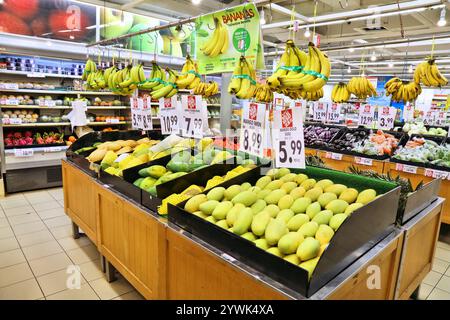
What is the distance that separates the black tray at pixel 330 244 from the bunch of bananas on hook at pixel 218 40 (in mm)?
1385

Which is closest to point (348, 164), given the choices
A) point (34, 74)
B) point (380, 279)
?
point (380, 279)

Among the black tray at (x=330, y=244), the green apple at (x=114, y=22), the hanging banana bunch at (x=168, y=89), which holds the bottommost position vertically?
the black tray at (x=330, y=244)

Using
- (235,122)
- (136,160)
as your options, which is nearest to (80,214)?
(136,160)

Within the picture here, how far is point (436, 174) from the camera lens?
415 cm

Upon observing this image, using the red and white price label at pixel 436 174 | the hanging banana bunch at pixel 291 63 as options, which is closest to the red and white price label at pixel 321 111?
the red and white price label at pixel 436 174

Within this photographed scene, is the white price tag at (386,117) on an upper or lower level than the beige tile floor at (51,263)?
upper

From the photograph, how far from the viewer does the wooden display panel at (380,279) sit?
59.4 inches

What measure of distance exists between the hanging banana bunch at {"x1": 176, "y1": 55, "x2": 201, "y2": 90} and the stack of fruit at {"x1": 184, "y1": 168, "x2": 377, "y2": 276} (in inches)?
53.0

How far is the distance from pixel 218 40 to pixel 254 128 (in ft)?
2.97

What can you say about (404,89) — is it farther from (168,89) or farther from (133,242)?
(133,242)

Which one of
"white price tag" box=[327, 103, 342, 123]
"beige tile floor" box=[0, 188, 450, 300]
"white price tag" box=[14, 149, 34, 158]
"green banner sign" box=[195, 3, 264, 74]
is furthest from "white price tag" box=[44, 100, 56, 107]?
"white price tag" box=[327, 103, 342, 123]

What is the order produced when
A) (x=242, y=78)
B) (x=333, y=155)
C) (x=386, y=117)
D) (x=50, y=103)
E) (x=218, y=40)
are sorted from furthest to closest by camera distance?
(x=50, y=103) → (x=386, y=117) → (x=333, y=155) → (x=218, y=40) → (x=242, y=78)

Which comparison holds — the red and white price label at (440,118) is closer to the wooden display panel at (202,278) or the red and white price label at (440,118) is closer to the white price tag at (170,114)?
the white price tag at (170,114)

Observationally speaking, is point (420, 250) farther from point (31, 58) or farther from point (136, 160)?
point (31, 58)
